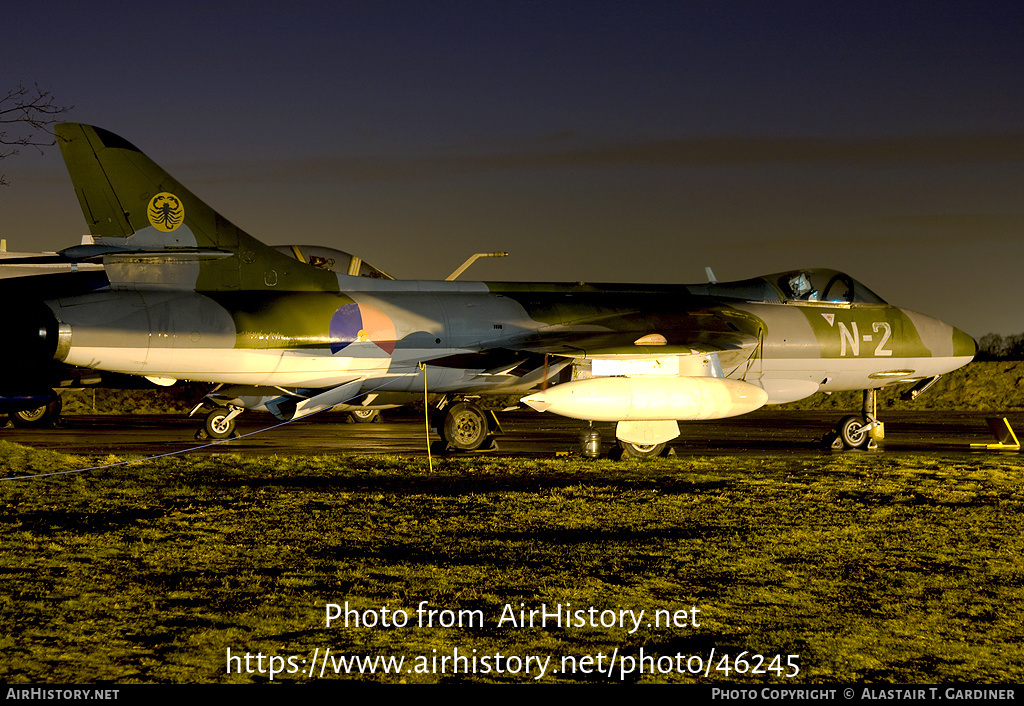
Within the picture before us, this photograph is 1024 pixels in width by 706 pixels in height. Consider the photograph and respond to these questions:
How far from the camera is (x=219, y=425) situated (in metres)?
19.0

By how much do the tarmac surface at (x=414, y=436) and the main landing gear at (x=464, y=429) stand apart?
0.44 meters

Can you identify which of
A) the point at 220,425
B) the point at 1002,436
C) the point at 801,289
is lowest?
the point at 1002,436

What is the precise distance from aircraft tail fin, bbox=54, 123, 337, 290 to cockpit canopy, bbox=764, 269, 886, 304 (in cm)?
927

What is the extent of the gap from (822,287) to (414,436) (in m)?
8.31

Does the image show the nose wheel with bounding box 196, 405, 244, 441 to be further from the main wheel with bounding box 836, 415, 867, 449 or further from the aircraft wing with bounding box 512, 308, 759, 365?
the main wheel with bounding box 836, 415, 867, 449

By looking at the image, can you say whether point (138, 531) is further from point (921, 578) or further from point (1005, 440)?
point (1005, 440)

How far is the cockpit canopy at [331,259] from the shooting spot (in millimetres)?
15586

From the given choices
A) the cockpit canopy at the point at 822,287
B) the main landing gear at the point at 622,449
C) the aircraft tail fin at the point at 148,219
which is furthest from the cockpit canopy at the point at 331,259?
the cockpit canopy at the point at 822,287

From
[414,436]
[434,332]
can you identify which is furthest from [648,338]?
[414,436]

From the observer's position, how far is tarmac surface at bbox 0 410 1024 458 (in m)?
16.8

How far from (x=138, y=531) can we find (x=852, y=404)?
32.0m

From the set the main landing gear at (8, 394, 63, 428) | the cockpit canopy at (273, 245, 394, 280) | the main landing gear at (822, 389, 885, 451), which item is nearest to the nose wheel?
the cockpit canopy at (273, 245, 394, 280)

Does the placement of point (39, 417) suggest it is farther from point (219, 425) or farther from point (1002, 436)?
point (1002, 436)

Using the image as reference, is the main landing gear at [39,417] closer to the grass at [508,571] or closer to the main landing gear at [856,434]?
the grass at [508,571]
